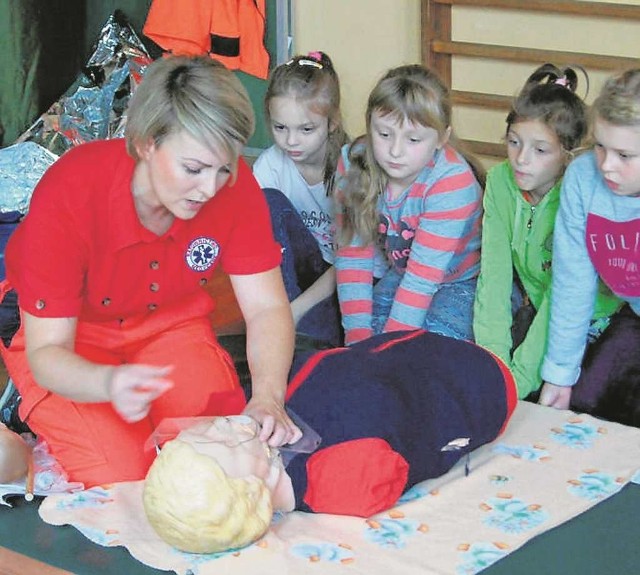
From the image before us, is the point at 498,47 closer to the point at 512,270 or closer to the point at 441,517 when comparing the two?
the point at 512,270

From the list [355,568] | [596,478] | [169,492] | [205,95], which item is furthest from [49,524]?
[596,478]

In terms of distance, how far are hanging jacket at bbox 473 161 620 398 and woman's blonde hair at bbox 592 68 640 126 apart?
29cm

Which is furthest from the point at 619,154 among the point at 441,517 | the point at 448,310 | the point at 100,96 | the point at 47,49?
the point at 47,49

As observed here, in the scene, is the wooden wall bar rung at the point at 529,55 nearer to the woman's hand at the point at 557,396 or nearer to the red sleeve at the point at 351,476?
the woman's hand at the point at 557,396

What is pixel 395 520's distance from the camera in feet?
5.55

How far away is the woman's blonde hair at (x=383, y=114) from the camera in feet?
7.43

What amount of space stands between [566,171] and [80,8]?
2.35m

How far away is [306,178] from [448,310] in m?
0.45

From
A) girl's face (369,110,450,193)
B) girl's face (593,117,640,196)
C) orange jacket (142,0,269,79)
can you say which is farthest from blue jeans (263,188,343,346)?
orange jacket (142,0,269,79)

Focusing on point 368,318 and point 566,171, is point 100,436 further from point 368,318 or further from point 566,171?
point 566,171

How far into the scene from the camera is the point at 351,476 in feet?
5.55

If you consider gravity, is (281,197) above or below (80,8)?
below

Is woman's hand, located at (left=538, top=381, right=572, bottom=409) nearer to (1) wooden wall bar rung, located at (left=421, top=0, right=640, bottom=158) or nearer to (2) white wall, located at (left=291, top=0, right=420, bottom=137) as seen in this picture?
(1) wooden wall bar rung, located at (left=421, top=0, right=640, bottom=158)

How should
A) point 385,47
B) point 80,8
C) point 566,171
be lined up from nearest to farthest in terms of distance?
1. point 566,171
2. point 385,47
3. point 80,8
